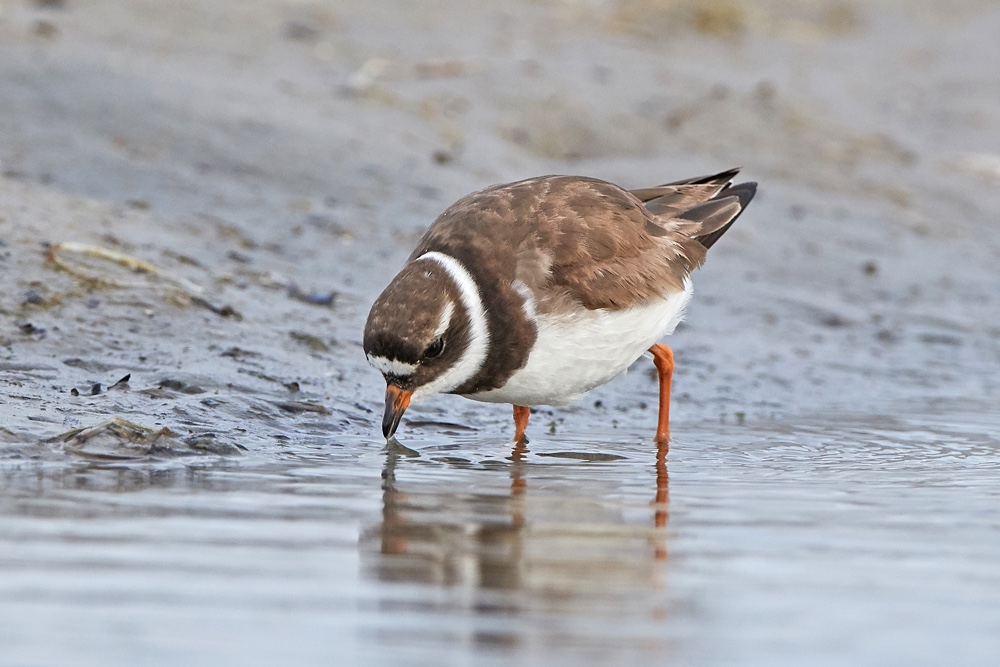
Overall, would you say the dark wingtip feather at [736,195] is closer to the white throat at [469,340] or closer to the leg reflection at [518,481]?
the leg reflection at [518,481]

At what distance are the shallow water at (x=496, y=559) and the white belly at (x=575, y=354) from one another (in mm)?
302

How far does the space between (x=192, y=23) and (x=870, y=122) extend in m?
7.26

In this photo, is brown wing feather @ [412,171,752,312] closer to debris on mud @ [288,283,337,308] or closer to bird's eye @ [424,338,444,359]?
bird's eye @ [424,338,444,359]

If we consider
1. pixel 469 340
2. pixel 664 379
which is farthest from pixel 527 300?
pixel 664 379

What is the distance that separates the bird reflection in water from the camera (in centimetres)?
405

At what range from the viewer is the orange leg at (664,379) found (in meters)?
7.16

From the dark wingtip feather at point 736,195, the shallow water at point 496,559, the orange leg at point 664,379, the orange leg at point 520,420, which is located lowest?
the shallow water at point 496,559

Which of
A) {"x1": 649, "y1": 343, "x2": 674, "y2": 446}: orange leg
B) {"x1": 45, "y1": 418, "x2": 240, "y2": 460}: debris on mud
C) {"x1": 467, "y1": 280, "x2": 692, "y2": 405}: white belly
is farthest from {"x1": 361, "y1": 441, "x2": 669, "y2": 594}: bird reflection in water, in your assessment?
{"x1": 649, "y1": 343, "x2": 674, "y2": 446}: orange leg

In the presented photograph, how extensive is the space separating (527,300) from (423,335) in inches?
21.0

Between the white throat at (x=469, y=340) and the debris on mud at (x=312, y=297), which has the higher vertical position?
the debris on mud at (x=312, y=297)

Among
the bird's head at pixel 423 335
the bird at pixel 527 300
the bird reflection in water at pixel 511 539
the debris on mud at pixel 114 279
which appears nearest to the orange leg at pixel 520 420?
the bird at pixel 527 300

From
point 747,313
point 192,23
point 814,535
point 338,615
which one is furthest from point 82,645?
point 192,23

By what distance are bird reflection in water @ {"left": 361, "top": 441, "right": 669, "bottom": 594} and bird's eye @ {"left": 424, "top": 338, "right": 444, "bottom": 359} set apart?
0.56m

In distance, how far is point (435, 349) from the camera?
6027mm
